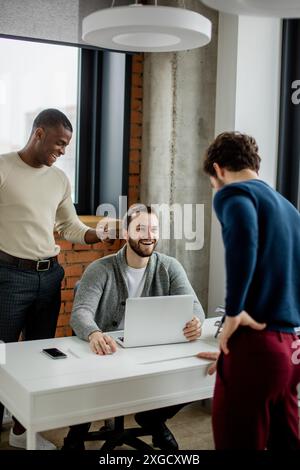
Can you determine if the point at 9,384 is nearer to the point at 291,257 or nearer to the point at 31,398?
the point at 31,398

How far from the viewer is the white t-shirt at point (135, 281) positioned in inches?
119

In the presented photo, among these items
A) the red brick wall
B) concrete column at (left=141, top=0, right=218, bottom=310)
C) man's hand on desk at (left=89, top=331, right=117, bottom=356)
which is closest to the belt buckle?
man's hand on desk at (left=89, top=331, right=117, bottom=356)

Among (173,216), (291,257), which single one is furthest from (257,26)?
(291,257)

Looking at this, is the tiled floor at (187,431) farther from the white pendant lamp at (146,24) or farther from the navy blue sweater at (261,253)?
the white pendant lamp at (146,24)

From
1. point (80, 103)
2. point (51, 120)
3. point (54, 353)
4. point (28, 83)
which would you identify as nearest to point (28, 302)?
point (54, 353)

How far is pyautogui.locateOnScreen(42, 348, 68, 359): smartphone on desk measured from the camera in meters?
2.51

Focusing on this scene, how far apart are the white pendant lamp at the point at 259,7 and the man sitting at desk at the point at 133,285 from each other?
1.18m

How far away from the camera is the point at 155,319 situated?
2668mm

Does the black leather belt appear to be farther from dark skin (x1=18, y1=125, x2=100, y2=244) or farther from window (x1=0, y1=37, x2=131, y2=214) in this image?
window (x1=0, y1=37, x2=131, y2=214)

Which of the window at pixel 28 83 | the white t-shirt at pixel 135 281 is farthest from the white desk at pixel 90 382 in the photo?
the window at pixel 28 83

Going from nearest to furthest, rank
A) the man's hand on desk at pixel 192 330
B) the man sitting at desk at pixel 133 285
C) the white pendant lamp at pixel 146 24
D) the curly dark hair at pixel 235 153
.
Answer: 1. the curly dark hair at pixel 235 153
2. the white pendant lamp at pixel 146 24
3. the man's hand on desk at pixel 192 330
4. the man sitting at desk at pixel 133 285

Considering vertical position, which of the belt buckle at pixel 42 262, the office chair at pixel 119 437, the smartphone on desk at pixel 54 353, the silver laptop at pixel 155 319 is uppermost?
the belt buckle at pixel 42 262

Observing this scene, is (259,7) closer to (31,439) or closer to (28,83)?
(31,439)

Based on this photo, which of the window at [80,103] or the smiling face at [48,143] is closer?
the smiling face at [48,143]
